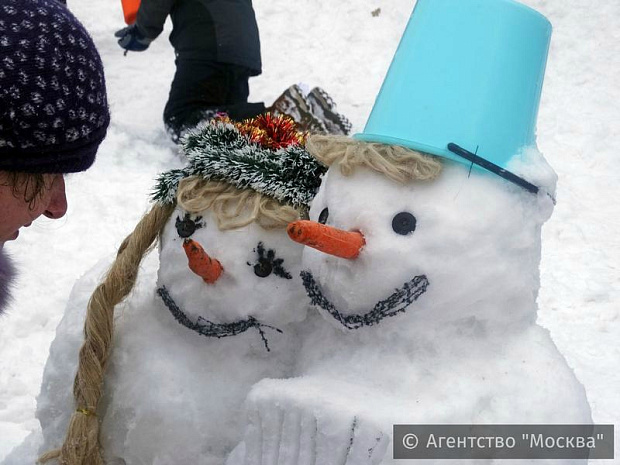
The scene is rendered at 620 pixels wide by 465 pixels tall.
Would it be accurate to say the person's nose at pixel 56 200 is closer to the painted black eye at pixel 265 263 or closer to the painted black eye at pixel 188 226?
the painted black eye at pixel 188 226

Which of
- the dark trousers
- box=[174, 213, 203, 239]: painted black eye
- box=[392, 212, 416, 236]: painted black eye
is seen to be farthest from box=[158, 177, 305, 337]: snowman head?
the dark trousers

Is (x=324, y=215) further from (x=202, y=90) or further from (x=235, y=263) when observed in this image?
(x=202, y=90)

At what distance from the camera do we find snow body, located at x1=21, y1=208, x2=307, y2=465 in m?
1.19

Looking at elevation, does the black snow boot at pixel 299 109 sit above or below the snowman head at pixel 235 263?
below

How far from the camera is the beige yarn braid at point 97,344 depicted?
1248 mm

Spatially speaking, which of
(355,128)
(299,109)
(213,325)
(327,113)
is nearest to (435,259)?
(213,325)

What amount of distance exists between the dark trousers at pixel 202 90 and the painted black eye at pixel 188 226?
162 cm

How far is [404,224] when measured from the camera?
3.42ft

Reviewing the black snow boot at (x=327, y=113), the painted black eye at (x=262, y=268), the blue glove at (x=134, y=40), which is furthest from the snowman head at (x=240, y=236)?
the blue glove at (x=134, y=40)

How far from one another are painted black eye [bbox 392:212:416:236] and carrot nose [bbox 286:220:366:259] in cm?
5

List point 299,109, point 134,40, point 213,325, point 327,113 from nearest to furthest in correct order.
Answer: point 213,325
point 299,109
point 327,113
point 134,40

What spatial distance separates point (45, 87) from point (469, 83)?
0.59 m

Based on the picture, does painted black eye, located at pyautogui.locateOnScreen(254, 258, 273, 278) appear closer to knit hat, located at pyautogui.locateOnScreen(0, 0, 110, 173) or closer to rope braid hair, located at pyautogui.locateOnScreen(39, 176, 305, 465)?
rope braid hair, located at pyautogui.locateOnScreen(39, 176, 305, 465)

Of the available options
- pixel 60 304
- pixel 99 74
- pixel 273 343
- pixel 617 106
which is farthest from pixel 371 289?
pixel 617 106
